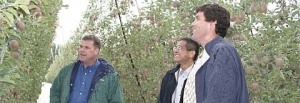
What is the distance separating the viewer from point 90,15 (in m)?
6.97

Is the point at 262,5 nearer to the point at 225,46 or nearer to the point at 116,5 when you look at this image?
the point at 225,46

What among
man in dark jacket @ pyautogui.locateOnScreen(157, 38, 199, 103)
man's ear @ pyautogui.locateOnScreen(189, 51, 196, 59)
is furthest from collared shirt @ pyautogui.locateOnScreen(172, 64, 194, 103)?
man's ear @ pyautogui.locateOnScreen(189, 51, 196, 59)

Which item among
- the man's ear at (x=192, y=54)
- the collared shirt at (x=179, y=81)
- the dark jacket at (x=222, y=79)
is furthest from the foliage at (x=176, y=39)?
the dark jacket at (x=222, y=79)

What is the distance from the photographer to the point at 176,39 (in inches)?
214

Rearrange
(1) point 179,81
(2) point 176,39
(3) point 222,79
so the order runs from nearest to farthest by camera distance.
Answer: (3) point 222,79
(1) point 179,81
(2) point 176,39

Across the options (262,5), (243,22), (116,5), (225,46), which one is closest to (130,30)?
(116,5)

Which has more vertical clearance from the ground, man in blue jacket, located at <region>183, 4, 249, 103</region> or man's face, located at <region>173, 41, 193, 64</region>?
man in blue jacket, located at <region>183, 4, 249, 103</region>

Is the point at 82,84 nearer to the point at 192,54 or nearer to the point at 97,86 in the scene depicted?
the point at 97,86

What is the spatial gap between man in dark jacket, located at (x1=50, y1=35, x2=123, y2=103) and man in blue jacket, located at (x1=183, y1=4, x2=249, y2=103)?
148 centimetres

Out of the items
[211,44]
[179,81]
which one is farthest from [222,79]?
[179,81]

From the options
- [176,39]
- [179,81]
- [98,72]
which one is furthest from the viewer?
[176,39]

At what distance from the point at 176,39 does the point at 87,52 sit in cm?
173

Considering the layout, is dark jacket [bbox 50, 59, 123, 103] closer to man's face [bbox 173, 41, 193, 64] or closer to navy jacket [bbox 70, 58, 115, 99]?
navy jacket [bbox 70, 58, 115, 99]

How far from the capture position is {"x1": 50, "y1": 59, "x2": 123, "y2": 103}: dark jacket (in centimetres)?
381
